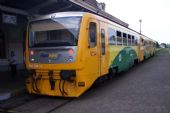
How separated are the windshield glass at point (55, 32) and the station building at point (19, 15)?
2774mm

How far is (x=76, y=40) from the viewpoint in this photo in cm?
767

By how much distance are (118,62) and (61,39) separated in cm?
463

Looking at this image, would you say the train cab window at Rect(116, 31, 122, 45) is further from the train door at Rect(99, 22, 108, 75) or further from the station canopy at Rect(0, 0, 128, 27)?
the train door at Rect(99, 22, 108, 75)

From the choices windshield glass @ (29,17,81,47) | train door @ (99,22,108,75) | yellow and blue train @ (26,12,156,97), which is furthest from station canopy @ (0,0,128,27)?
yellow and blue train @ (26,12,156,97)

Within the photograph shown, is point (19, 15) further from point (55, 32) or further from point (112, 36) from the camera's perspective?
point (55, 32)

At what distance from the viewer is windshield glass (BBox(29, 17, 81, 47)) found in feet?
25.6

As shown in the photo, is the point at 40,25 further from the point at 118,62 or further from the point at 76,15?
the point at 118,62

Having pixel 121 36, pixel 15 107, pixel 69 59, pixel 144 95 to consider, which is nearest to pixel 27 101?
pixel 15 107

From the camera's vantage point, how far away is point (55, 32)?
8094 millimetres

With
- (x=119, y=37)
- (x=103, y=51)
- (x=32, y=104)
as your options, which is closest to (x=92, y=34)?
(x=103, y=51)

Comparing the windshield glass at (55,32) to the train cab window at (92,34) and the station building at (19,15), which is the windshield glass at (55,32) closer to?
the train cab window at (92,34)

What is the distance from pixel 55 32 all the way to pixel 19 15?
296 inches

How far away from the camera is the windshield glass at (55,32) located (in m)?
7.81

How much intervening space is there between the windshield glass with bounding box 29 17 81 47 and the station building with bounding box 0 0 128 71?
2774 millimetres
